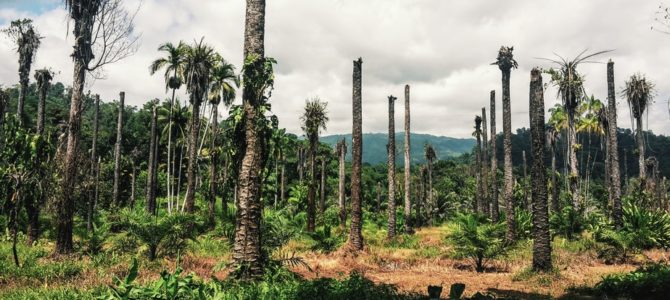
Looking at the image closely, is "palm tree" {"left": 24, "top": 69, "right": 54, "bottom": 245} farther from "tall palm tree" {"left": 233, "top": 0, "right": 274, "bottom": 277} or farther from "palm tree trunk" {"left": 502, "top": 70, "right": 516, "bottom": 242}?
"palm tree trunk" {"left": 502, "top": 70, "right": 516, "bottom": 242}

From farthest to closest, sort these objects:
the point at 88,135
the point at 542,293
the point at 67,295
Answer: the point at 88,135 → the point at 542,293 → the point at 67,295

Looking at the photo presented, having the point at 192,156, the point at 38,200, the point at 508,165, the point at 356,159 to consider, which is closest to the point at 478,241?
the point at 356,159

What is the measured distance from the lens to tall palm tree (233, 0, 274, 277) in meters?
8.76

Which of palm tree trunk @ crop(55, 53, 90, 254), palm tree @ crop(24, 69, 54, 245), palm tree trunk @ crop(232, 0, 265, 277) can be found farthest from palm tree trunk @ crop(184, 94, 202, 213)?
palm tree trunk @ crop(232, 0, 265, 277)

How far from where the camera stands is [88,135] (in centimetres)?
5266

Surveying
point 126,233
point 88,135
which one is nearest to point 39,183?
point 126,233

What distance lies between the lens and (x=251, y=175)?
8.93 m

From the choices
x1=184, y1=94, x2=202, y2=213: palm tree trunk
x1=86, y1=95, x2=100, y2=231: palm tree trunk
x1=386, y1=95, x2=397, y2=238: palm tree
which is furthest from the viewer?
x1=86, y1=95, x2=100, y2=231: palm tree trunk

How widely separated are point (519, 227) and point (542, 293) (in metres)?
13.1

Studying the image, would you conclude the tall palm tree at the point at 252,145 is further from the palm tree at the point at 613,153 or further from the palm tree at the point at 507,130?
the palm tree at the point at 613,153

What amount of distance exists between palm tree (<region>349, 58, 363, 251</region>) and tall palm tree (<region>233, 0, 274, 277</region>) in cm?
896

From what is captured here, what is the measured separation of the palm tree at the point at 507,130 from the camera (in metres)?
19.9

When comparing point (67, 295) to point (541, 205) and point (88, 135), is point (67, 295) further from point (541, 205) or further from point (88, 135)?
point (88, 135)

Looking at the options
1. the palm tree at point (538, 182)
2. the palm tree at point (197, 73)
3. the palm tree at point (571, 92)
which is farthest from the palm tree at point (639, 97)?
the palm tree at point (197, 73)
